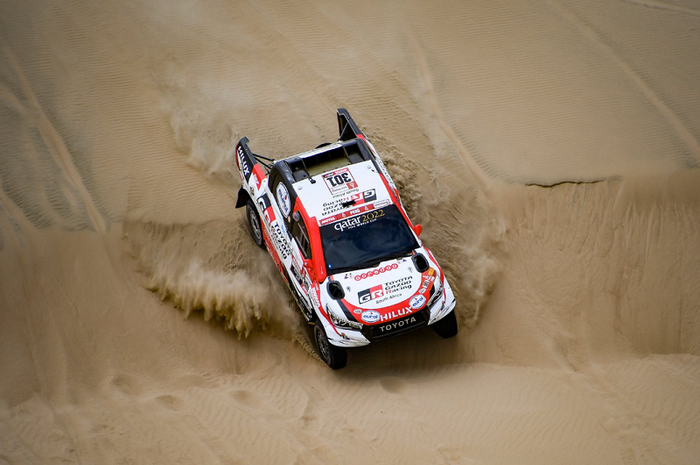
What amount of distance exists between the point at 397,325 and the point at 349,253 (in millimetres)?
1149

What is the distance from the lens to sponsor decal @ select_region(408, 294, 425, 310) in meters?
8.35

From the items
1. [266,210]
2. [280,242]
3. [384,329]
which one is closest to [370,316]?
[384,329]

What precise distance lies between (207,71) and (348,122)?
4.15 metres

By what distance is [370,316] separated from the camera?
828cm

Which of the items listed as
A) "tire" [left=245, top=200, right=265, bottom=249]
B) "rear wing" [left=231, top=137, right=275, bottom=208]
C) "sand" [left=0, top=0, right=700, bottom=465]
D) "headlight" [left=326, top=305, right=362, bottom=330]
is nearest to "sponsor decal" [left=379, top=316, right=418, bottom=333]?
"headlight" [left=326, top=305, right=362, bottom=330]

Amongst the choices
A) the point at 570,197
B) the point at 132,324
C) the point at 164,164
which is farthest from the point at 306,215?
the point at 570,197

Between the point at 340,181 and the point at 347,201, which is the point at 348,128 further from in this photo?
the point at 347,201

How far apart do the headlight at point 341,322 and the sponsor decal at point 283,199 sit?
5.27 feet

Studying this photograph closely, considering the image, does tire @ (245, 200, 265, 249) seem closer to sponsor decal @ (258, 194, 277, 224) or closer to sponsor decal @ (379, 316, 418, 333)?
sponsor decal @ (258, 194, 277, 224)

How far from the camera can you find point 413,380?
8.95 metres

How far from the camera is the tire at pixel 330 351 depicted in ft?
28.7

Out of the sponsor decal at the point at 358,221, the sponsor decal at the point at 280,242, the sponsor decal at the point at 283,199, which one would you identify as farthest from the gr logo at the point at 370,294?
the sponsor decal at the point at 283,199

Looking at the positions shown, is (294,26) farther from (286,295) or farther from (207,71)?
(286,295)

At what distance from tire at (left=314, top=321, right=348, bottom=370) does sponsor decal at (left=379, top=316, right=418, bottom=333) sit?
779 millimetres
